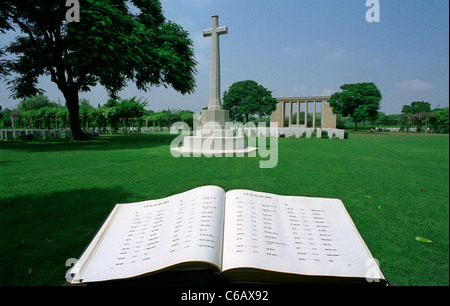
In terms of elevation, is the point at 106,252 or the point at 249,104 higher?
the point at 249,104

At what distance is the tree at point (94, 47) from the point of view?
922 centimetres

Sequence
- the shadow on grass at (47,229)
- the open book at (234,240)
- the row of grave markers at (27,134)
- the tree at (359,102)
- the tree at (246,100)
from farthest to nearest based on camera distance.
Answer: the tree at (246,100) → the tree at (359,102) → the row of grave markers at (27,134) → the shadow on grass at (47,229) → the open book at (234,240)

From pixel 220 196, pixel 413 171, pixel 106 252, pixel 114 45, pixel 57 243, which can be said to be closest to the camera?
pixel 106 252

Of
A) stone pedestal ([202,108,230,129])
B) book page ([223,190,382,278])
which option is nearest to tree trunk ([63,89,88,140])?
stone pedestal ([202,108,230,129])

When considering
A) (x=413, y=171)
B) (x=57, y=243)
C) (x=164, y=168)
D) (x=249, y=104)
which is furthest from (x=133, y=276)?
(x=249, y=104)

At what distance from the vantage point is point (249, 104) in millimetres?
47406

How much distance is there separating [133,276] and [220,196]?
1.90 ft

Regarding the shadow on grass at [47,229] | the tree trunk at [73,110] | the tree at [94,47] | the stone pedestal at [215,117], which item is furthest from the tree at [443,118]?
the tree trunk at [73,110]

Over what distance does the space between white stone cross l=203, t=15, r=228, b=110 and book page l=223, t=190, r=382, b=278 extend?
9.59 m

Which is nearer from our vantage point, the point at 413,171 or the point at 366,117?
the point at 413,171

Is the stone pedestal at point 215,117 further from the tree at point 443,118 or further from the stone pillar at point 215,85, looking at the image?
the tree at point 443,118

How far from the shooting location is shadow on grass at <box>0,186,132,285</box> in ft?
5.45

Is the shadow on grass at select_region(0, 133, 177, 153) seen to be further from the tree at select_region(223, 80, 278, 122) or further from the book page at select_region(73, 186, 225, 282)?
the tree at select_region(223, 80, 278, 122)
